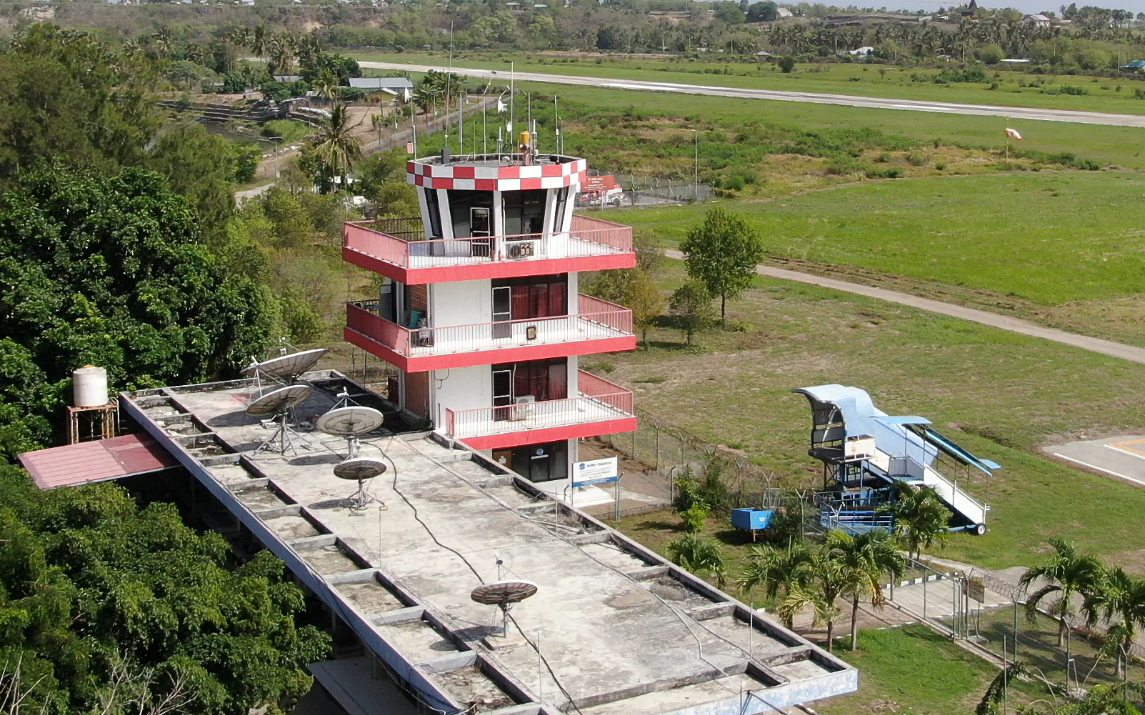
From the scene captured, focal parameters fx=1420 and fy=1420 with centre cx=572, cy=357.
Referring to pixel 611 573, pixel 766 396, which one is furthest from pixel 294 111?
pixel 611 573

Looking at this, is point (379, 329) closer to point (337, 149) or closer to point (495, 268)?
point (495, 268)

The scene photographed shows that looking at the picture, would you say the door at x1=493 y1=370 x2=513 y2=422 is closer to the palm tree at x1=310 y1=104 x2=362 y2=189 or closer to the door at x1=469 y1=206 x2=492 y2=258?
the door at x1=469 y1=206 x2=492 y2=258

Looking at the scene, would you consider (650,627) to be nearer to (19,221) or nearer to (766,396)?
(19,221)

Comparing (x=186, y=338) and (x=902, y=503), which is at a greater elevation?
(x=186, y=338)

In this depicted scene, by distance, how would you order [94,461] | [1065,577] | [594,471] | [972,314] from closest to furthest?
[1065,577]
[94,461]
[594,471]
[972,314]

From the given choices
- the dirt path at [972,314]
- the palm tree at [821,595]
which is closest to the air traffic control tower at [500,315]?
the palm tree at [821,595]

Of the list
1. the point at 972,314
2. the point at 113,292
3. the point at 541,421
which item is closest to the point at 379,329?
the point at 541,421

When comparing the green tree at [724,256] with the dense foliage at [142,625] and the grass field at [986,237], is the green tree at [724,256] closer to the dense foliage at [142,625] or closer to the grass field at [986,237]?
the grass field at [986,237]
